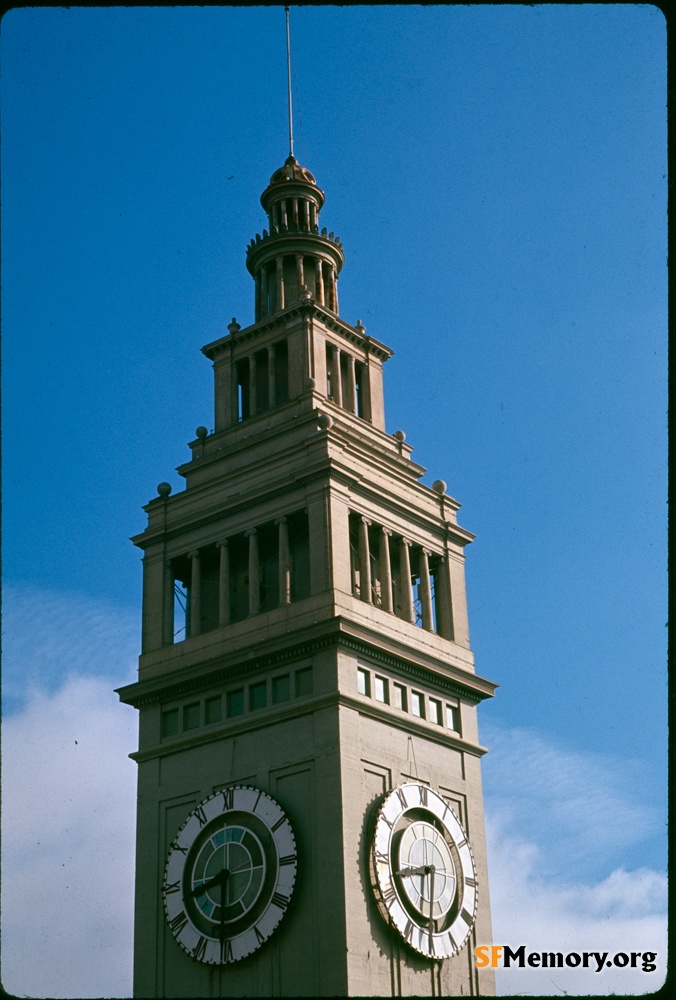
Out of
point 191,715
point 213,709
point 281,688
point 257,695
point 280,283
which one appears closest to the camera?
point 281,688

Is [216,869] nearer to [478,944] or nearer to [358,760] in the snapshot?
[358,760]

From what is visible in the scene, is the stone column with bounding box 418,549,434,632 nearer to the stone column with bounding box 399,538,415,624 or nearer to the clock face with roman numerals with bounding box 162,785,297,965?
the stone column with bounding box 399,538,415,624

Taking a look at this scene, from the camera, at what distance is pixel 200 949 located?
46688 mm

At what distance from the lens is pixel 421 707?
169ft

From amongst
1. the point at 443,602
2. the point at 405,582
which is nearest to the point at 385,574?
the point at 405,582

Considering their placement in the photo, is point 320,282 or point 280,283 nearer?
point 280,283

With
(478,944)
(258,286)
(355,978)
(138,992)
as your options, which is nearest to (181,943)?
(138,992)

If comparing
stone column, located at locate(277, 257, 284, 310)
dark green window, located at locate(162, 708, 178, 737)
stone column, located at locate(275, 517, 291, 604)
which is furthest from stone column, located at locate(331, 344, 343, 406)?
dark green window, located at locate(162, 708, 178, 737)

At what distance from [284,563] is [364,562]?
2.80 m

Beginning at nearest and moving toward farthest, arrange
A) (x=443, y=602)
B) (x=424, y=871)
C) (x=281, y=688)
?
(x=424, y=871) → (x=281, y=688) → (x=443, y=602)

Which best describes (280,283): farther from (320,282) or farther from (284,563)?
(284,563)

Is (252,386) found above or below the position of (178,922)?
above

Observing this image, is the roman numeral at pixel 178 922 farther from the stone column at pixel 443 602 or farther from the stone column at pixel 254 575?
the stone column at pixel 443 602

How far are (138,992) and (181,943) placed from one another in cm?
227
